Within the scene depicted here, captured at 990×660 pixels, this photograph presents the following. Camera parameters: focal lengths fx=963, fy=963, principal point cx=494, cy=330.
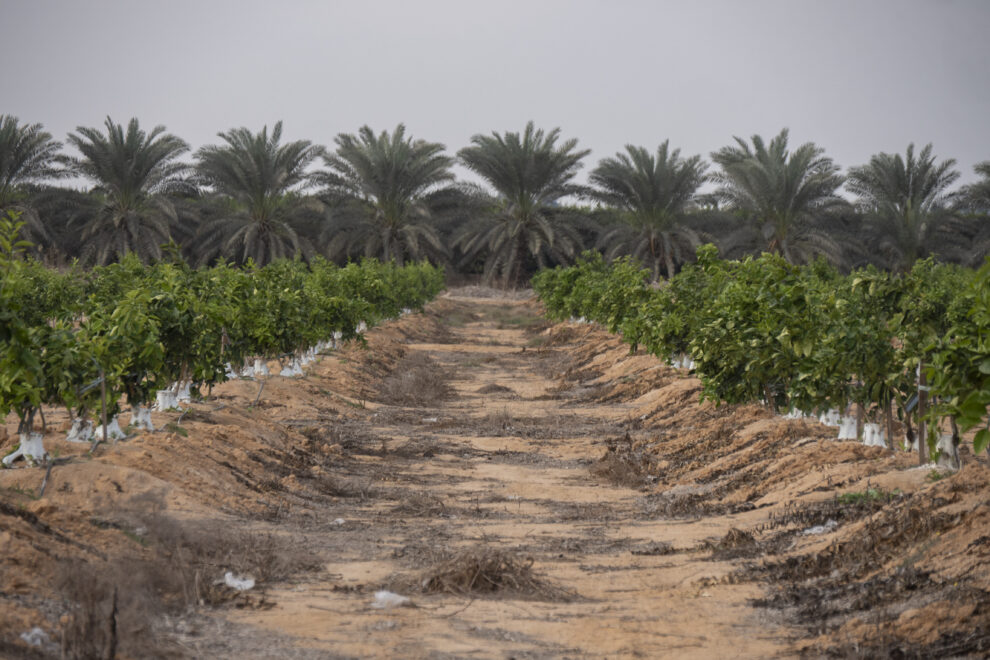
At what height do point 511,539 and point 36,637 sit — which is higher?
point 36,637

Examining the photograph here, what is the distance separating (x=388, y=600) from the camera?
16.1 feet

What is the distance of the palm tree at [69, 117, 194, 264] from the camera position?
30.5 meters

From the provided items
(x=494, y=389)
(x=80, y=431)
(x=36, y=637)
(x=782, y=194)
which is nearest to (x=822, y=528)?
(x=36, y=637)

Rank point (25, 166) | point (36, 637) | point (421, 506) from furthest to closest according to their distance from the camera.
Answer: point (25, 166)
point (421, 506)
point (36, 637)

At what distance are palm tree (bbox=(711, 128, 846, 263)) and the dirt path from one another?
22246mm

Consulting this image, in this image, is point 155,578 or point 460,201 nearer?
Answer: point 155,578

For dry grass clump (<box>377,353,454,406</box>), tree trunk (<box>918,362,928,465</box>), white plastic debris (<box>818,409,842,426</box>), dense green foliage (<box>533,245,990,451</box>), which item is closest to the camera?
dense green foliage (<box>533,245,990,451</box>)

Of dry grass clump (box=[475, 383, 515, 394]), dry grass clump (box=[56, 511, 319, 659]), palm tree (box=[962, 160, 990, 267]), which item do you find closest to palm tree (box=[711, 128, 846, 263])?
palm tree (box=[962, 160, 990, 267])

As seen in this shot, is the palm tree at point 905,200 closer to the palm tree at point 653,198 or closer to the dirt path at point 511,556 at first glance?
the palm tree at point 653,198

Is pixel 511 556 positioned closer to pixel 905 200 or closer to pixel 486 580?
pixel 486 580

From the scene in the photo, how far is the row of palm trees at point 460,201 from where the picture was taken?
31.5 metres

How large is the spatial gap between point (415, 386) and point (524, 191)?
73.3 feet

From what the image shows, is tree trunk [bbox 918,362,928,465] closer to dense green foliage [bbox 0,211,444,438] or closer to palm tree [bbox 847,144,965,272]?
dense green foliage [bbox 0,211,444,438]

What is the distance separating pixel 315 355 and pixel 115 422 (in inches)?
370
